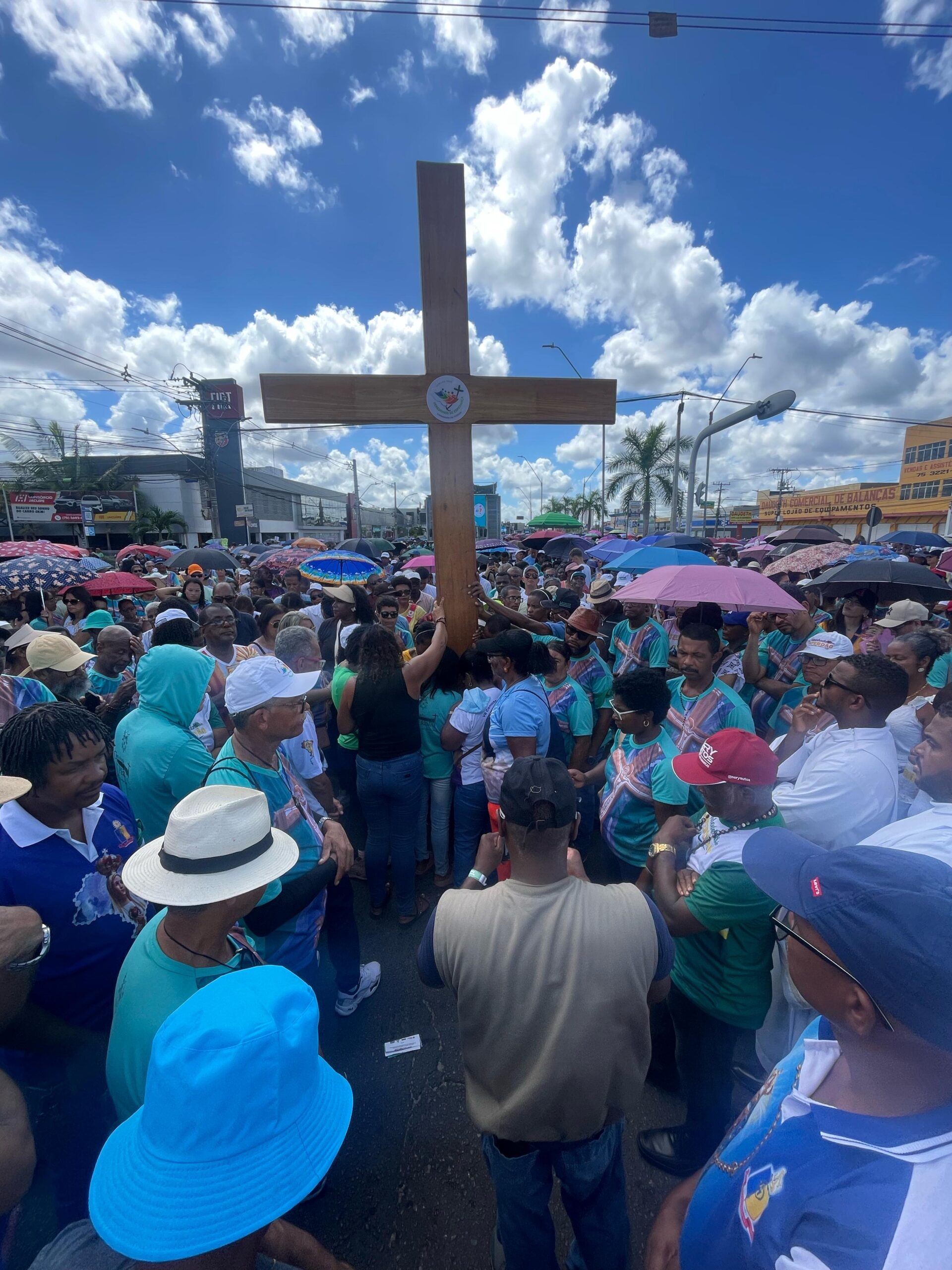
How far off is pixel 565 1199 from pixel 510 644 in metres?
2.22

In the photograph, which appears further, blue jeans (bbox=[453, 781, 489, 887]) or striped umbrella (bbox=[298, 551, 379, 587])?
striped umbrella (bbox=[298, 551, 379, 587])

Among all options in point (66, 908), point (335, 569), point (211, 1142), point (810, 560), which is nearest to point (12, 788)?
point (66, 908)

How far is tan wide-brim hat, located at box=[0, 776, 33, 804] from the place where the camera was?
5.10 ft

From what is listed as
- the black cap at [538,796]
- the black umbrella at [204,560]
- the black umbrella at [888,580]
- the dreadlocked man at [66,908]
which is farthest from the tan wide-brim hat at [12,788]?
the black umbrella at [204,560]

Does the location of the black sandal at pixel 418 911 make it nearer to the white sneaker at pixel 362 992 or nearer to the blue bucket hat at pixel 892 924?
the white sneaker at pixel 362 992

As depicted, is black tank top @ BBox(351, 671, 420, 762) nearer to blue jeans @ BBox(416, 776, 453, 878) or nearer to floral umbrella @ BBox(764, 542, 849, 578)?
blue jeans @ BBox(416, 776, 453, 878)

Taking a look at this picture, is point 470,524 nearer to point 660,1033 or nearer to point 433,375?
point 433,375

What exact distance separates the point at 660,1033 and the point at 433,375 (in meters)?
3.92

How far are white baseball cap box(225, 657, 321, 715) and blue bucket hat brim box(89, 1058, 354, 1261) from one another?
4.58 feet

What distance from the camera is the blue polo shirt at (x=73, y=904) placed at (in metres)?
1.65

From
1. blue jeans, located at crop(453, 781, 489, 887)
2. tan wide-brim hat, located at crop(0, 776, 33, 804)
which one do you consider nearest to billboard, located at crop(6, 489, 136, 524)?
blue jeans, located at crop(453, 781, 489, 887)

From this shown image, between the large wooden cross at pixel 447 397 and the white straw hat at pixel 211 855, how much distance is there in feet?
7.53

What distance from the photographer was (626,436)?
2519 cm

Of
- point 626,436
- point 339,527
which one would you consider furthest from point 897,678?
point 339,527
